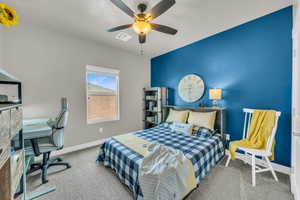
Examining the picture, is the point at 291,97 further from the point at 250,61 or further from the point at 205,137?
the point at 205,137

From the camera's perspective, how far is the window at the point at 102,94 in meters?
3.24

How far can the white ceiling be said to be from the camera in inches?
74.1

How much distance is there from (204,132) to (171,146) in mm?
926

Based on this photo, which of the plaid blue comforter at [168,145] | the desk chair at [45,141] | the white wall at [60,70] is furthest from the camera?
the white wall at [60,70]

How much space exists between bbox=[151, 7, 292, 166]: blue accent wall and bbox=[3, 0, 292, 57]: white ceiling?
24cm

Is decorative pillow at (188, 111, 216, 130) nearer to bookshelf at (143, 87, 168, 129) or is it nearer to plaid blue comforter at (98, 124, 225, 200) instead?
plaid blue comforter at (98, 124, 225, 200)

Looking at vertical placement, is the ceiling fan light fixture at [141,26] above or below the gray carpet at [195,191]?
above

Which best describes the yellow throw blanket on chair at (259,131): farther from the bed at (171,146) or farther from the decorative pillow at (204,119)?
the decorative pillow at (204,119)

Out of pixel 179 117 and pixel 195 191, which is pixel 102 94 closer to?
pixel 179 117

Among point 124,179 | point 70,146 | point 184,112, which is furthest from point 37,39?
point 184,112

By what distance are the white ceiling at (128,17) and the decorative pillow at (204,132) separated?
7.00ft

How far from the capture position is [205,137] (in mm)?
2404

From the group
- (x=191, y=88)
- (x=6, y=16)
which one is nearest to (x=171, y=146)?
(x=191, y=88)

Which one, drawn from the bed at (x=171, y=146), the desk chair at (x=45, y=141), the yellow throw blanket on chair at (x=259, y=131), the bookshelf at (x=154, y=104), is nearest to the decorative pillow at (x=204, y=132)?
the bed at (x=171, y=146)
